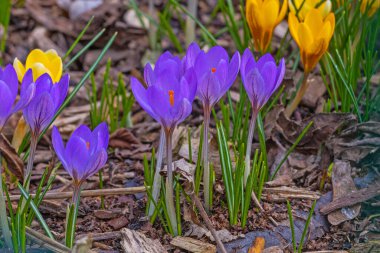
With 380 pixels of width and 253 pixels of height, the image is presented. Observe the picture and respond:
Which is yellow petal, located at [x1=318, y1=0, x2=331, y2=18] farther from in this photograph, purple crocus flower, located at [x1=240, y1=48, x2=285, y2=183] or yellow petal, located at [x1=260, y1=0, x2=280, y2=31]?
purple crocus flower, located at [x1=240, y1=48, x2=285, y2=183]

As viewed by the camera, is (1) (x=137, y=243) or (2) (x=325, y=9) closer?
(1) (x=137, y=243)

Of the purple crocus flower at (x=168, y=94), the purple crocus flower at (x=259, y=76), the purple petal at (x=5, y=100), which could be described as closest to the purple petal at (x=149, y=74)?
the purple crocus flower at (x=168, y=94)

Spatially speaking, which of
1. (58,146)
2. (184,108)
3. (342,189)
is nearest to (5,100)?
(58,146)

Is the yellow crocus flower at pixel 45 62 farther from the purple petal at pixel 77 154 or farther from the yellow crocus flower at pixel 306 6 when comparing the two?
the yellow crocus flower at pixel 306 6

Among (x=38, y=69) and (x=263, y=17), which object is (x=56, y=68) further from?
(x=263, y=17)

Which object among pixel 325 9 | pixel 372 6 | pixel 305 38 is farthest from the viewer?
pixel 372 6

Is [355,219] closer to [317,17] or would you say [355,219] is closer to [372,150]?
[372,150]
